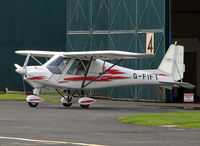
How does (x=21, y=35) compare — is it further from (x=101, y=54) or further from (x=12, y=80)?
(x=101, y=54)

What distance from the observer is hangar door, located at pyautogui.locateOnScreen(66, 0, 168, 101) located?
3369 cm

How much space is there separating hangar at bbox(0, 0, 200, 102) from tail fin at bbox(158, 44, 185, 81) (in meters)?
3.65

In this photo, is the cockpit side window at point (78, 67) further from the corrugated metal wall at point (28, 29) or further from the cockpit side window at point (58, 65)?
the corrugated metal wall at point (28, 29)

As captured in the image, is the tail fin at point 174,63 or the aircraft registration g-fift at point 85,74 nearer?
the aircraft registration g-fift at point 85,74

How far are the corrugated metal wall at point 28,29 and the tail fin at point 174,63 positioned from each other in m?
16.4

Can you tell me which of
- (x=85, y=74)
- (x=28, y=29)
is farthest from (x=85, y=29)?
(x=85, y=74)

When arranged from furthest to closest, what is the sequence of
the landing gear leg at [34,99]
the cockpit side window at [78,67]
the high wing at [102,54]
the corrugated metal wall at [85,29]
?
the corrugated metal wall at [85,29]
the cockpit side window at [78,67]
the landing gear leg at [34,99]
the high wing at [102,54]

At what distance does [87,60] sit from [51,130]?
498 inches

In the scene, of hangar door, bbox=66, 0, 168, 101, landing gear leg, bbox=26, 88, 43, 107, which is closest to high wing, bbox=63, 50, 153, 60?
landing gear leg, bbox=26, 88, 43, 107

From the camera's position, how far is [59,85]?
27.5 m

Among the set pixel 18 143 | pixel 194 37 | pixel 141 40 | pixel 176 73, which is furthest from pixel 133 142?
pixel 194 37

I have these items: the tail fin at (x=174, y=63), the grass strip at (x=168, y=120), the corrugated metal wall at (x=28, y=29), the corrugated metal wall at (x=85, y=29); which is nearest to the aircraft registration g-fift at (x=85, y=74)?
the tail fin at (x=174, y=63)

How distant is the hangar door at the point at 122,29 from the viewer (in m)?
33.7

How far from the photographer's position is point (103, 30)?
1460 inches
